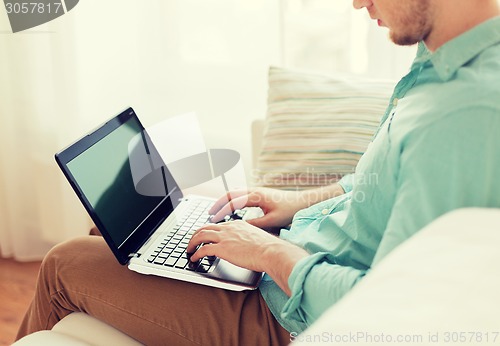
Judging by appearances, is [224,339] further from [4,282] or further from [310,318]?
[4,282]

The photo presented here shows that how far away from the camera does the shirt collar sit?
962 mm

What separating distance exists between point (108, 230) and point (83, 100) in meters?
1.19

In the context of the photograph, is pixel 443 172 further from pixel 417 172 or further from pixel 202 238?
pixel 202 238

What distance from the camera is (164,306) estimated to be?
1.16 metres

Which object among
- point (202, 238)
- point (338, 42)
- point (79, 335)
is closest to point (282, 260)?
point (202, 238)

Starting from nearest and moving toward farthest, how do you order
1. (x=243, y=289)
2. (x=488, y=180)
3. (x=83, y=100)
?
(x=488, y=180)
(x=243, y=289)
(x=83, y=100)

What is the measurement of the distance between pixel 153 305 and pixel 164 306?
2 centimetres

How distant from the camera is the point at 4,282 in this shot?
2.37 m

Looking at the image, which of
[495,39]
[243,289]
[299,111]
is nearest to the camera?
[495,39]

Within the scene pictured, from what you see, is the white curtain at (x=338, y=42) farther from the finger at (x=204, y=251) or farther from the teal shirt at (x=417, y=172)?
the finger at (x=204, y=251)

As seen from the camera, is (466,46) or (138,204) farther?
(138,204)

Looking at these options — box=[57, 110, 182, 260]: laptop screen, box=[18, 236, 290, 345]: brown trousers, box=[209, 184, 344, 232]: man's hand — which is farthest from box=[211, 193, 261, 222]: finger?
box=[18, 236, 290, 345]: brown trousers

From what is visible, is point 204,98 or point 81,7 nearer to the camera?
point 81,7

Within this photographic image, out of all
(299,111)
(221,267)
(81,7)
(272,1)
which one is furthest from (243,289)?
(81,7)
